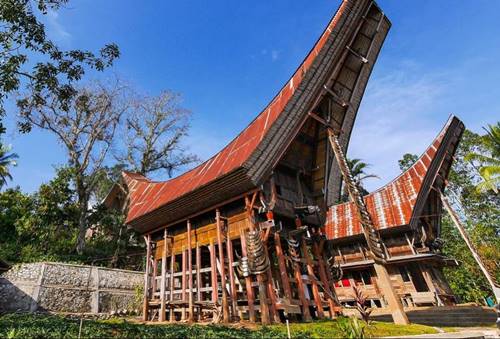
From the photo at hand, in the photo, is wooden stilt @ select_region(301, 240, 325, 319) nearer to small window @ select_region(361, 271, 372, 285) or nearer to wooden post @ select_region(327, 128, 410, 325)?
wooden post @ select_region(327, 128, 410, 325)

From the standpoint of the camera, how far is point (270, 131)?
364 inches

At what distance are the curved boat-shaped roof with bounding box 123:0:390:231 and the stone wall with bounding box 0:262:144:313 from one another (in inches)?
269

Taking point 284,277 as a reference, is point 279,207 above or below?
above

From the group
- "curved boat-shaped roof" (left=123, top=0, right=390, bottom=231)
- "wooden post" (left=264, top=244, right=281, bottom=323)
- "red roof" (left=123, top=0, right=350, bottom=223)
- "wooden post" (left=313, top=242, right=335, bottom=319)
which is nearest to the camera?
"wooden post" (left=264, top=244, right=281, bottom=323)

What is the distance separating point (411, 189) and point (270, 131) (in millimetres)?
11192

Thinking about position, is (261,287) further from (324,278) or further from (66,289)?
(66,289)

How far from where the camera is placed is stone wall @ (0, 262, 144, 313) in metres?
12.9

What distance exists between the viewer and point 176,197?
10773 mm

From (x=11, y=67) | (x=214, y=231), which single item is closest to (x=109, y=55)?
(x=11, y=67)

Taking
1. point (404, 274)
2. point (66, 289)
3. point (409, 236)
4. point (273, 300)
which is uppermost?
point (409, 236)

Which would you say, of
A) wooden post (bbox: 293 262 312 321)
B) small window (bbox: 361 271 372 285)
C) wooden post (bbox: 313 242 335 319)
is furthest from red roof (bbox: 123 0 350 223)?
small window (bbox: 361 271 372 285)

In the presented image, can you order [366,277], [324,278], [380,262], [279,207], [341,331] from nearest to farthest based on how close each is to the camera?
[341,331] < [380,262] < [279,207] < [324,278] < [366,277]

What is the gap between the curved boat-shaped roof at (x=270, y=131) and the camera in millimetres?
9055

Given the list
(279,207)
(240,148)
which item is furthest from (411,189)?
(240,148)
